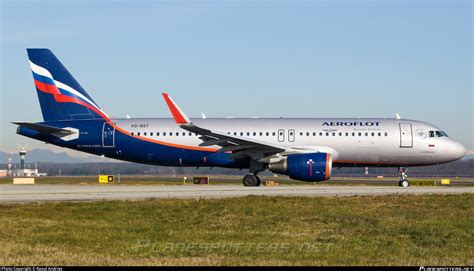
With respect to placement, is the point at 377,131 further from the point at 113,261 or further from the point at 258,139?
the point at 113,261

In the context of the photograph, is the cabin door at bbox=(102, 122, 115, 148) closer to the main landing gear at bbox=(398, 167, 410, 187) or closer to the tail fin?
the tail fin

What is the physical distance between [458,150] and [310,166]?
9406mm

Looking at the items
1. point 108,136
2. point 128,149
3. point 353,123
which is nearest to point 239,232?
point 353,123

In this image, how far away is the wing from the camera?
115 ft

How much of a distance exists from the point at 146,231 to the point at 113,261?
4.30 metres

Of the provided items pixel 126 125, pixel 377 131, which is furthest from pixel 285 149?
pixel 126 125

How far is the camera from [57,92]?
40906 millimetres

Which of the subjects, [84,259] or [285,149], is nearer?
[84,259]

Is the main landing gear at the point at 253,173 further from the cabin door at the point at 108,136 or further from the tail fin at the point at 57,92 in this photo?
the tail fin at the point at 57,92

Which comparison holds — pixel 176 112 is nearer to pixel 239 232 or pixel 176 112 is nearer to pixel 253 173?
pixel 253 173

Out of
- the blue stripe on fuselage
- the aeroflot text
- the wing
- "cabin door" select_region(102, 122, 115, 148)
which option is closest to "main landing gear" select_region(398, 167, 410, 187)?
the aeroflot text

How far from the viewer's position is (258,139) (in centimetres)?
3803

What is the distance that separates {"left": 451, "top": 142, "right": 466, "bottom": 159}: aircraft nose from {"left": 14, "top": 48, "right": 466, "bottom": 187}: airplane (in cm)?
7

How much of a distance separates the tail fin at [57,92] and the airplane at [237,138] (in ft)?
0.20
